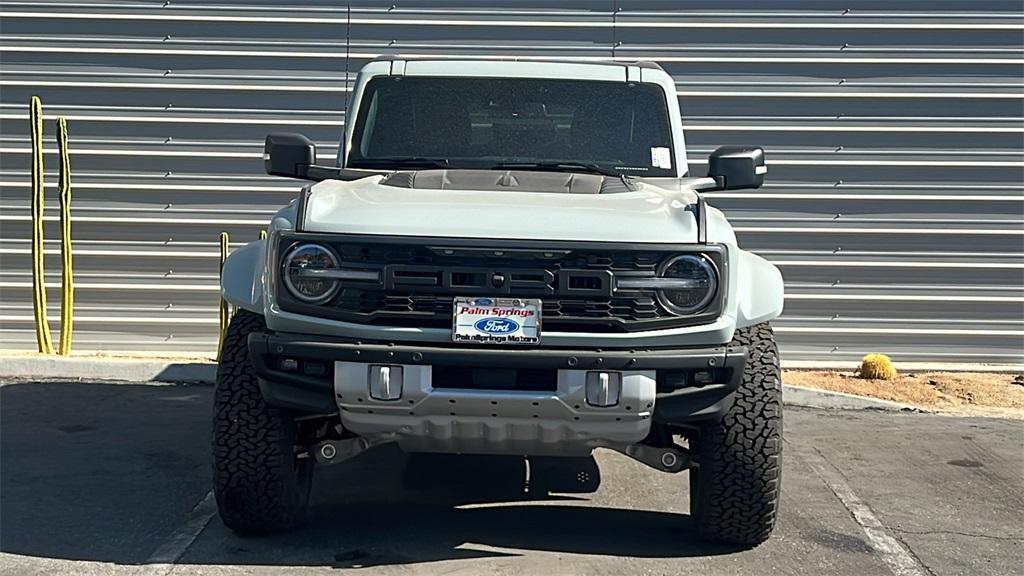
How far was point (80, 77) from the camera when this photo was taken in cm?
1003

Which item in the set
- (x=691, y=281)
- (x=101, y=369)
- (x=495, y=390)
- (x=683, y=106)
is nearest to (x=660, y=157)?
(x=691, y=281)

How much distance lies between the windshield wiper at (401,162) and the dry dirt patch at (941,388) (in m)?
4.61

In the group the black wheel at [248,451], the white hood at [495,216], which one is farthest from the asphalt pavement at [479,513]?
the white hood at [495,216]

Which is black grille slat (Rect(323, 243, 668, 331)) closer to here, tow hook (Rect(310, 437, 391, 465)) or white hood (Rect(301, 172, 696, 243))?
white hood (Rect(301, 172, 696, 243))

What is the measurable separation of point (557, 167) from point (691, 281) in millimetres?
1331

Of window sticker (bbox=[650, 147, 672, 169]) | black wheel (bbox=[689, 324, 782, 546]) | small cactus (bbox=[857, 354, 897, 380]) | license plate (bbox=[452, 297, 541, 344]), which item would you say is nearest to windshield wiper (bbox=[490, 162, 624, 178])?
window sticker (bbox=[650, 147, 672, 169])

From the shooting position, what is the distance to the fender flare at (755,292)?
4707 millimetres

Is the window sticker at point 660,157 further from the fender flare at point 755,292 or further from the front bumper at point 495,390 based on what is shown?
the front bumper at point 495,390

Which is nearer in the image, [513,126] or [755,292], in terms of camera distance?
[755,292]

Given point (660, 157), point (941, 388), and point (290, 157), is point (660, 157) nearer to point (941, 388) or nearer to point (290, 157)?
point (290, 157)

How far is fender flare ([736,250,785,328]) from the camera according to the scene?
15.4ft

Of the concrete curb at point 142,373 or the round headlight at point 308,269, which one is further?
the concrete curb at point 142,373

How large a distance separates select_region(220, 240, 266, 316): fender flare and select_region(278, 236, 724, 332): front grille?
1.26 ft

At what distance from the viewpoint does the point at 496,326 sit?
4.46 metres
